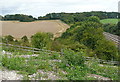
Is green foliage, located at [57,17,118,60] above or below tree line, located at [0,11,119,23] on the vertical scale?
below

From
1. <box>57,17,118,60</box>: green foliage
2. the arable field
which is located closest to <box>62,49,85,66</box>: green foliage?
<box>57,17,118,60</box>: green foliage

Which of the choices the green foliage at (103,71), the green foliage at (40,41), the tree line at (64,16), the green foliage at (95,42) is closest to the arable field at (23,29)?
the tree line at (64,16)

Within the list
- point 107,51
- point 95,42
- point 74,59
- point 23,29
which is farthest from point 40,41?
point 23,29

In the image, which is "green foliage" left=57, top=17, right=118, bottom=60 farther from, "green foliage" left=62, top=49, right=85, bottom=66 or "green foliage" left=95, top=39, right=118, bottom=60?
"green foliage" left=62, top=49, right=85, bottom=66

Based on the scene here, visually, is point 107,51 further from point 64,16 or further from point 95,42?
point 64,16

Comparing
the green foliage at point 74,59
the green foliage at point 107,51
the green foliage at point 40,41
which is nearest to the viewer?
the green foliage at point 74,59

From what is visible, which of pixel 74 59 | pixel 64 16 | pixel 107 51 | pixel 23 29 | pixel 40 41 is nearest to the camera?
pixel 74 59

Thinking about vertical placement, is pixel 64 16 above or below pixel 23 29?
above

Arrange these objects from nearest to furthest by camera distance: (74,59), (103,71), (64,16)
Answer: (74,59)
(103,71)
(64,16)

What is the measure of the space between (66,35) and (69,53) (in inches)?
1327

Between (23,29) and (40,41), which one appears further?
(23,29)

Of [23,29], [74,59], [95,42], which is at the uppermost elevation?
[74,59]

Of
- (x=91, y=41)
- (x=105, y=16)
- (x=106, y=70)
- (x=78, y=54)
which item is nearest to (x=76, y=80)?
(x=78, y=54)

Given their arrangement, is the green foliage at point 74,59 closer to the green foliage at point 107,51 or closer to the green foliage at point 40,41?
the green foliage at point 40,41
